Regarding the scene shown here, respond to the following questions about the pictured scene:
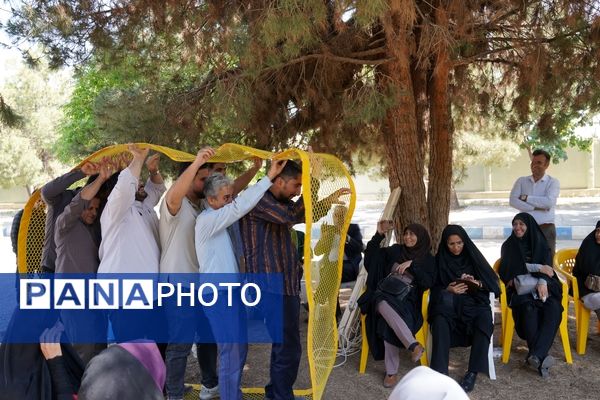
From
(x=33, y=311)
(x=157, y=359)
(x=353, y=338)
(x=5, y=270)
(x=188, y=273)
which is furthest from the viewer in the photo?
(x=5, y=270)

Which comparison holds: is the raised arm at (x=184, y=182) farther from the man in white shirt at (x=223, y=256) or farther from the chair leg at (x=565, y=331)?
the chair leg at (x=565, y=331)

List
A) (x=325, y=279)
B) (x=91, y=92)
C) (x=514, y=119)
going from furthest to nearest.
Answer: (x=91, y=92)
(x=514, y=119)
(x=325, y=279)

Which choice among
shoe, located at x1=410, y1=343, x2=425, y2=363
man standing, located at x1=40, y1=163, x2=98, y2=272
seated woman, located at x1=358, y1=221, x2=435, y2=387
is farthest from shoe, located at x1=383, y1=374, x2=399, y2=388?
man standing, located at x1=40, y1=163, x2=98, y2=272

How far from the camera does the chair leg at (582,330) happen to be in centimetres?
399

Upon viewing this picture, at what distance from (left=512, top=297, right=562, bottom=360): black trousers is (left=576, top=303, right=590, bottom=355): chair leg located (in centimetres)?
29

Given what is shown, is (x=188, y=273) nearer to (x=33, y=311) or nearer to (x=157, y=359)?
(x=33, y=311)

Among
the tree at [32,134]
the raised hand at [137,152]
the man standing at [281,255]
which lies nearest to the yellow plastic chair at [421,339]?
the man standing at [281,255]

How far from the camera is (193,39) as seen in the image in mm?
4309

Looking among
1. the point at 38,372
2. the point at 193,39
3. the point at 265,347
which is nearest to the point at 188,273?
the point at 38,372

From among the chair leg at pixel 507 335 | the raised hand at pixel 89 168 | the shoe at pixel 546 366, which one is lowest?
the shoe at pixel 546 366

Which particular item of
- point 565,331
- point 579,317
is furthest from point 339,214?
point 579,317

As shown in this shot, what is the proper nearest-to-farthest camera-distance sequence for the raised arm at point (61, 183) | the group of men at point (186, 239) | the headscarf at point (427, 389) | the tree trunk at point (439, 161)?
the headscarf at point (427, 389) < the group of men at point (186, 239) < the raised arm at point (61, 183) < the tree trunk at point (439, 161)

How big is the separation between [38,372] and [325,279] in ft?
5.57

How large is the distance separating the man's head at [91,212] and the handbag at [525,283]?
2856 mm
